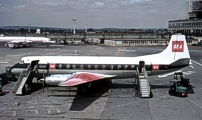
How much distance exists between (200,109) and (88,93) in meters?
15.4

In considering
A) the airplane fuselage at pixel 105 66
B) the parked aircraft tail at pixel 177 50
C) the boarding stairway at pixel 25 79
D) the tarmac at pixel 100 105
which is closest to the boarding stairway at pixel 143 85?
the tarmac at pixel 100 105

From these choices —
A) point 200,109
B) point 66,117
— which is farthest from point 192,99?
point 66,117

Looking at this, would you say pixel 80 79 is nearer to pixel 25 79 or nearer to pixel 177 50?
pixel 25 79

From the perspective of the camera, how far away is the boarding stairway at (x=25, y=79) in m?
38.2

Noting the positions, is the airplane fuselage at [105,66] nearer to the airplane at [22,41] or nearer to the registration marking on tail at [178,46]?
the registration marking on tail at [178,46]

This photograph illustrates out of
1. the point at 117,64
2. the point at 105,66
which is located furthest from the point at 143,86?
the point at 105,66

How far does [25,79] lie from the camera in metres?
39.5

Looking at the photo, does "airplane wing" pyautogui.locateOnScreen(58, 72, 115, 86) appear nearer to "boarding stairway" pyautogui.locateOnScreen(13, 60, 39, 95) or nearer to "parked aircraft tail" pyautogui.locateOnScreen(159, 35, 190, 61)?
"boarding stairway" pyautogui.locateOnScreen(13, 60, 39, 95)

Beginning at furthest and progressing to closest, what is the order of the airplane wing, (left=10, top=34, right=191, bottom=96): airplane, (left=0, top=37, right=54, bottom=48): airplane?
(left=0, top=37, right=54, bottom=48): airplane → (left=10, top=34, right=191, bottom=96): airplane → the airplane wing

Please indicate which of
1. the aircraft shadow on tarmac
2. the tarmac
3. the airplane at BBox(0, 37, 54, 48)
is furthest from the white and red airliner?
the airplane at BBox(0, 37, 54, 48)

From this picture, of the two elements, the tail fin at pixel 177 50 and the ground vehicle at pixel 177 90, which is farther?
the tail fin at pixel 177 50

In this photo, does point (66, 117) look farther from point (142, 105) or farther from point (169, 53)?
point (169, 53)

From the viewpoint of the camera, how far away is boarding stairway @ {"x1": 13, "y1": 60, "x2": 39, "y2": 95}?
38.2m

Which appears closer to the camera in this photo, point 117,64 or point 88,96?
point 88,96
